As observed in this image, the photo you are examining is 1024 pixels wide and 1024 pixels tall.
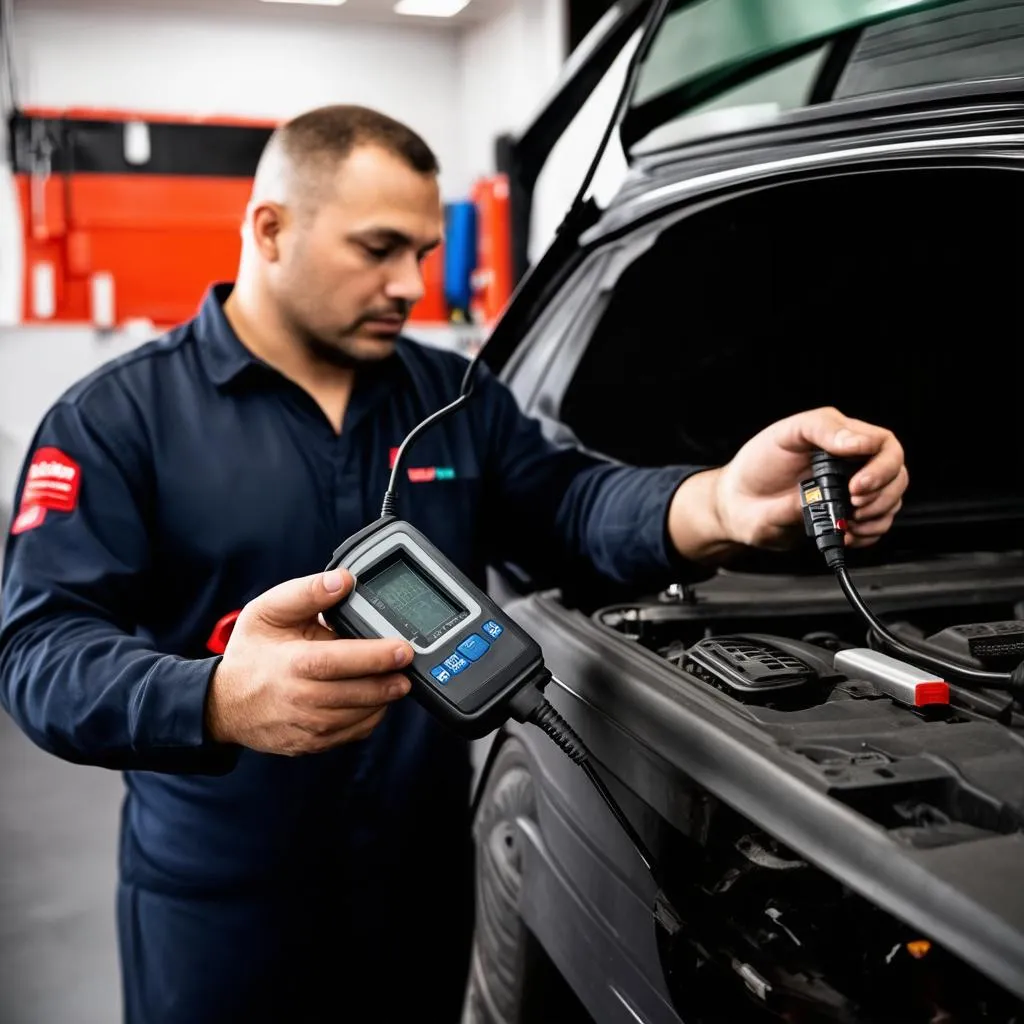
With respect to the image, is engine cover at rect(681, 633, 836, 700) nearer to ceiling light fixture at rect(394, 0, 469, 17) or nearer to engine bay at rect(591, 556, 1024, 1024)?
engine bay at rect(591, 556, 1024, 1024)

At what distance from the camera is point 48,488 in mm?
1219

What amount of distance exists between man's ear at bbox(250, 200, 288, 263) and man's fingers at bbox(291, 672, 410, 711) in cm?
70

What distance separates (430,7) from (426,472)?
211 inches

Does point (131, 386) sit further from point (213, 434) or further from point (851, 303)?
point (851, 303)

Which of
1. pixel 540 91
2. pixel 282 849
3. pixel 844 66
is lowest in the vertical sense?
pixel 282 849

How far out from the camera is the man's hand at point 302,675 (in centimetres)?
85

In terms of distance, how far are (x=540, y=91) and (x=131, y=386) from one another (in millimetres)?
4713

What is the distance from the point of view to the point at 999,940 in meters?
0.56

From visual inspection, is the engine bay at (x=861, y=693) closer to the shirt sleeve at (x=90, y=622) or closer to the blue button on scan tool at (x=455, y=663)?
the blue button on scan tool at (x=455, y=663)

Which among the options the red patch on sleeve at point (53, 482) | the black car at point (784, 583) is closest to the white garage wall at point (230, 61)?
the black car at point (784, 583)

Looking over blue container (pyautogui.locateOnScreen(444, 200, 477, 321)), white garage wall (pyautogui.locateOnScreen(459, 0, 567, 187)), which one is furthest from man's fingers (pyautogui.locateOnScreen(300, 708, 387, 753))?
blue container (pyautogui.locateOnScreen(444, 200, 477, 321))

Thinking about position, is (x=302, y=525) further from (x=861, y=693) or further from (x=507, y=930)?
(x=861, y=693)

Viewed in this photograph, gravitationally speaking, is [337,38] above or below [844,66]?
above

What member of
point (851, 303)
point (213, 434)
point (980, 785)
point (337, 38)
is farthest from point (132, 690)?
point (337, 38)
